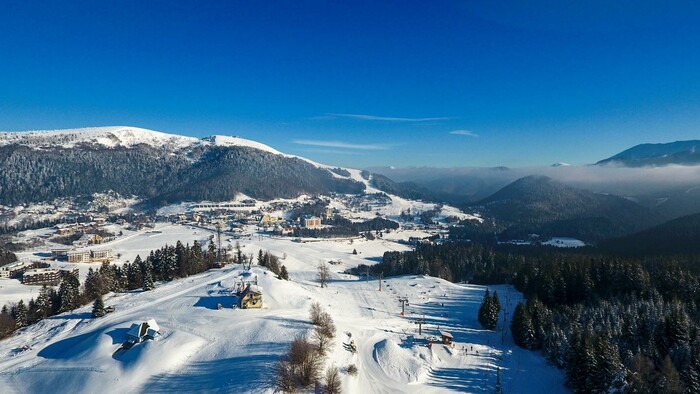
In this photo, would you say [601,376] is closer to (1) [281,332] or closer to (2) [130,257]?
(1) [281,332]

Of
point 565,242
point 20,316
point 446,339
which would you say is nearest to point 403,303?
point 446,339

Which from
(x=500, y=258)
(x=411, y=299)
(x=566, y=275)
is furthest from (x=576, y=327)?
(x=500, y=258)

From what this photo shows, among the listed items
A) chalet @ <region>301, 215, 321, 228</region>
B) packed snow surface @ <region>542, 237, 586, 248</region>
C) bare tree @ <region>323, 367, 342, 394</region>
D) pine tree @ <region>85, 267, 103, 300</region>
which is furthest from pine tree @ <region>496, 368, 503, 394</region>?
chalet @ <region>301, 215, 321, 228</region>

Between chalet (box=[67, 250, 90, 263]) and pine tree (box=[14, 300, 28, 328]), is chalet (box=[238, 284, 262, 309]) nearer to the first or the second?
pine tree (box=[14, 300, 28, 328])

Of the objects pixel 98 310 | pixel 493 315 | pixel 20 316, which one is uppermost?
pixel 98 310

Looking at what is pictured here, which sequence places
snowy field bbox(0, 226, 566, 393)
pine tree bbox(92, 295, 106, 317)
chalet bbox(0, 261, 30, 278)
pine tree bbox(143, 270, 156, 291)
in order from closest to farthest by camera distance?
snowy field bbox(0, 226, 566, 393), pine tree bbox(92, 295, 106, 317), pine tree bbox(143, 270, 156, 291), chalet bbox(0, 261, 30, 278)

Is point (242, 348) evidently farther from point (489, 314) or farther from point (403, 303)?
point (489, 314)

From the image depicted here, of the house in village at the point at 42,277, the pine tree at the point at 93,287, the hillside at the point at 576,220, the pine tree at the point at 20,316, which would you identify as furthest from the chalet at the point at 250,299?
the hillside at the point at 576,220
